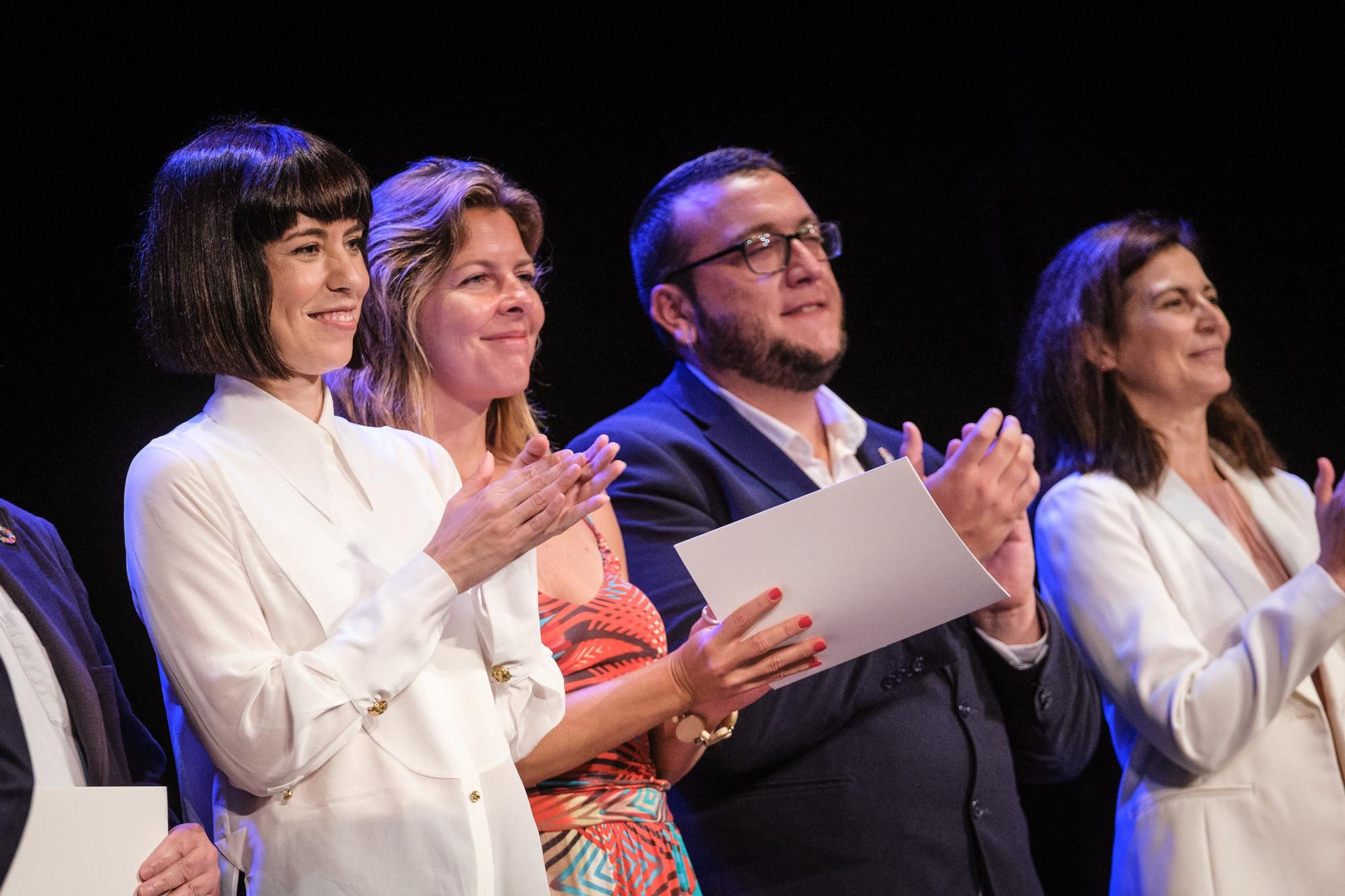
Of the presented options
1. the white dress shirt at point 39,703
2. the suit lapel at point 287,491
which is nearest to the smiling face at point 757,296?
the suit lapel at point 287,491

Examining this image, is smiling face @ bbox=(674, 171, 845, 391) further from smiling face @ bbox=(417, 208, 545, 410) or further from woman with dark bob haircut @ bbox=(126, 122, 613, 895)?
woman with dark bob haircut @ bbox=(126, 122, 613, 895)

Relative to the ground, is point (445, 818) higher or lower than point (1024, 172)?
lower

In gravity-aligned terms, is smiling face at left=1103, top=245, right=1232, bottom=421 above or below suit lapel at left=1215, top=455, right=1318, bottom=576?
above

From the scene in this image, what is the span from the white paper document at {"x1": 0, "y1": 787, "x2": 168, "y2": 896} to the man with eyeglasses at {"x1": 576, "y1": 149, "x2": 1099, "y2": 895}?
943 millimetres

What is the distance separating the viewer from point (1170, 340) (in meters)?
3.07

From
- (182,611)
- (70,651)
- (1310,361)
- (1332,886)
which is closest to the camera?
(182,611)

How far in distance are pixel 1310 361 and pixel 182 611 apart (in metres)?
3.50

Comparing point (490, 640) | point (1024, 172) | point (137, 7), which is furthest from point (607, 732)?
point (1024, 172)

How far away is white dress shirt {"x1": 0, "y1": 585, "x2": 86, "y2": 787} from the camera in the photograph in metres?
1.56

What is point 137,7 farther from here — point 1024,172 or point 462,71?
point 1024,172

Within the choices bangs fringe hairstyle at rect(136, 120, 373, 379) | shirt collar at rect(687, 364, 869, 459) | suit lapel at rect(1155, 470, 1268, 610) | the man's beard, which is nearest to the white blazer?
suit lapel at rect(1155, 470, 1268, 610)

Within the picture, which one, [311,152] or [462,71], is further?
[462,71]

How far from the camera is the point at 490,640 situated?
5.59ft

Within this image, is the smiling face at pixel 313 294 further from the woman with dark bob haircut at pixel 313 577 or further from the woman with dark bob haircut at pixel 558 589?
the woman with dark bob haircut at pixel 558 589
